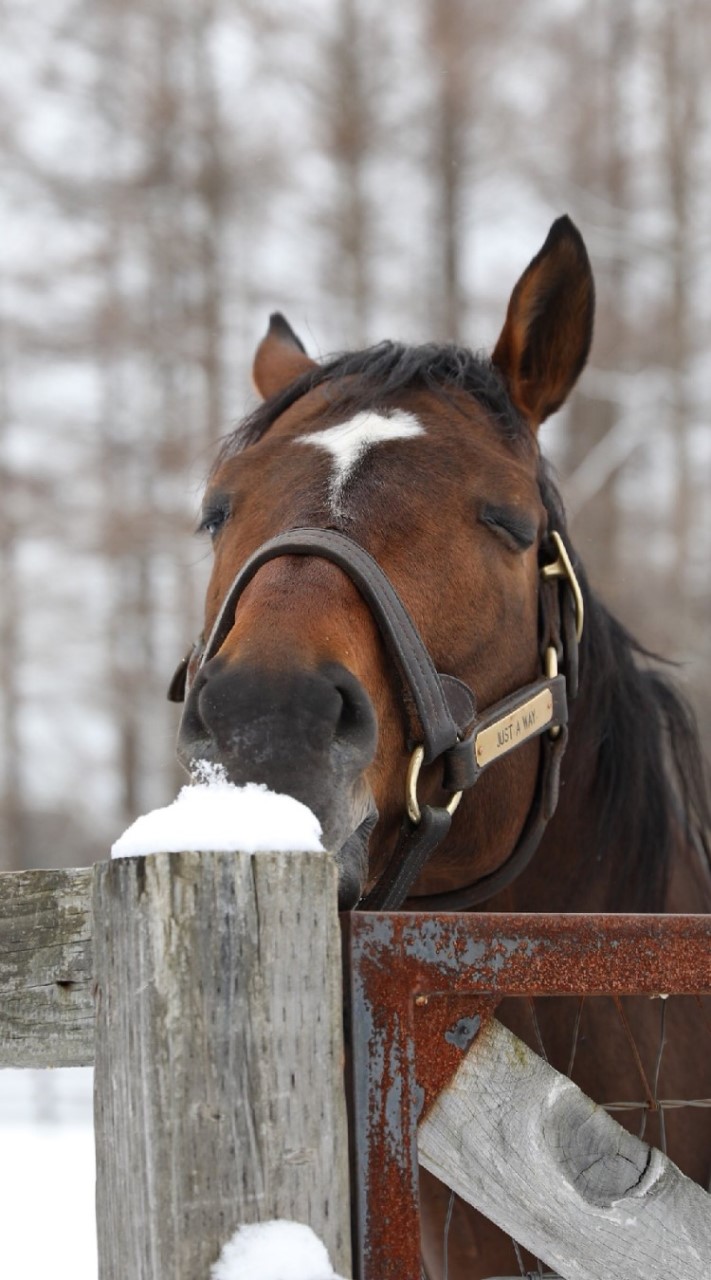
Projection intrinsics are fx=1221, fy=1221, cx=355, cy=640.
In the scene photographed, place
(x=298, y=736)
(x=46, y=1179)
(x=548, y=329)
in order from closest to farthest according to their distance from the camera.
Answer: (x=298, y=736) < (x=548, y=329) < (x=46, y=1179)

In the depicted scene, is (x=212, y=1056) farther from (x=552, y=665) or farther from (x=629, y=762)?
(x=629, y=762)

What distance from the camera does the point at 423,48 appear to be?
15078mm

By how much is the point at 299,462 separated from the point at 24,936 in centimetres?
116

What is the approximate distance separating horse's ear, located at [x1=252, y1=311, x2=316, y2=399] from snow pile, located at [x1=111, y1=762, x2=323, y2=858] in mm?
2071

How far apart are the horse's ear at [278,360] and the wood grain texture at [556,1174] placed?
216 centimetres

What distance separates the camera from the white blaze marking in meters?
2.27

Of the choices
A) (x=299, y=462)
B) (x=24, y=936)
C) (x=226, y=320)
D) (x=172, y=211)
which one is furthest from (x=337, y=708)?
(x=172, y=211)

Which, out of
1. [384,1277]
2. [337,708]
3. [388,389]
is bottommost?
[384,1277]

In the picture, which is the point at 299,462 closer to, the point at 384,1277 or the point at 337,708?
the point at 337,708

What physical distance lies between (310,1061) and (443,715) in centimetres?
84

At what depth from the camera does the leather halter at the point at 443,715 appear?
1.91 meters

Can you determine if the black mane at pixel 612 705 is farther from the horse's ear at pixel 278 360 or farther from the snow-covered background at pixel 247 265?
the snow-covered background at pixel 247 265

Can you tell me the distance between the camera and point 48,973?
1.42m

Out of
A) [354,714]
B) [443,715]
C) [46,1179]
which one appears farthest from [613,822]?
[46,1179]
